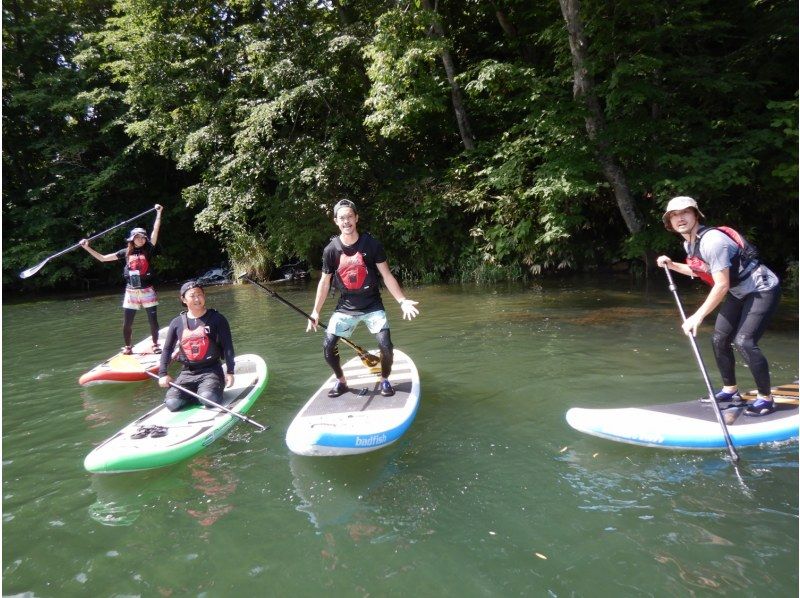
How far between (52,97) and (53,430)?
20.8m

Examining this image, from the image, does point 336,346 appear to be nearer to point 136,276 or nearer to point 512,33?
point 136,276

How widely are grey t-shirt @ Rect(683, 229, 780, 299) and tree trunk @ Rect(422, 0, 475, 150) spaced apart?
10.8 meters

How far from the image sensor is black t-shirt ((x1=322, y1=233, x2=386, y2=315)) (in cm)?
467

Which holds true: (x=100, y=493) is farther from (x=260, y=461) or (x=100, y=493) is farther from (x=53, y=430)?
(x=53, y=430)

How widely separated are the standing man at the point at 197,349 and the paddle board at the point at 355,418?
41.2 inches

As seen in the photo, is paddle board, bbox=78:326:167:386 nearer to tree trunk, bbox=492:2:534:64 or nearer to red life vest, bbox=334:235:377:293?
red life vest, bbox=334:235:377:293

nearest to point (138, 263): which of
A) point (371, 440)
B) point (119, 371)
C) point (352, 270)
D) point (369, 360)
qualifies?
point (119, 371)

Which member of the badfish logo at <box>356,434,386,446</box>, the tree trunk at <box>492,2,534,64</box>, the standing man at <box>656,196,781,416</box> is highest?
the tree trunk at <box>492,2,534,64</box>

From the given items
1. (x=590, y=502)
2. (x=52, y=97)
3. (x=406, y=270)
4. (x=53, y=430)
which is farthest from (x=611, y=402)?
(x=52, y=97)

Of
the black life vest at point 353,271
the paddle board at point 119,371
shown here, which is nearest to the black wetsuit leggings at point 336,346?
the black life vest at point 353,271

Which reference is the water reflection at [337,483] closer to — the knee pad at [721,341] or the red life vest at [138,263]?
the knee pad at [721,341]

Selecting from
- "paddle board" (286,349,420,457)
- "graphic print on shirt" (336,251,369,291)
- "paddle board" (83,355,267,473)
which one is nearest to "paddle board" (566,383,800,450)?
"paddle board" (286,349,420,457)

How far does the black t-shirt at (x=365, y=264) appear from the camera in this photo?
4672 millimetres

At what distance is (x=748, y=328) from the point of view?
13.0 ft
